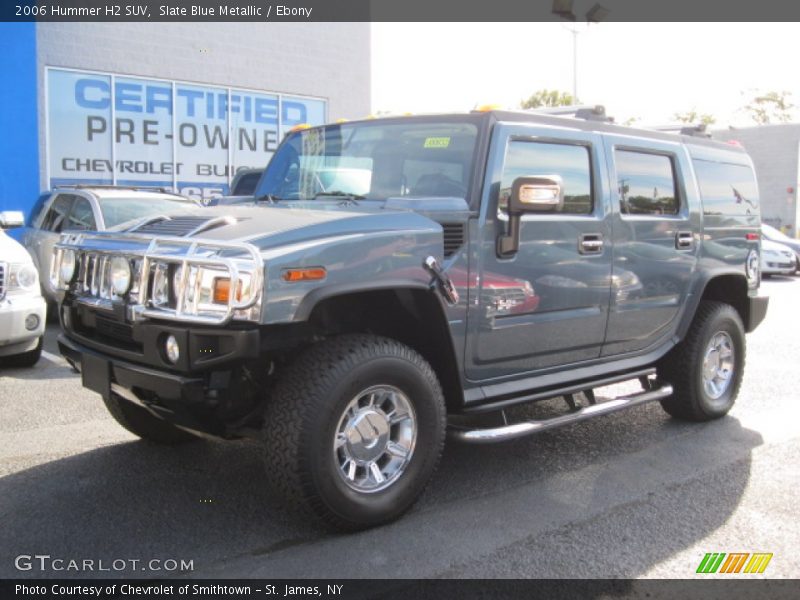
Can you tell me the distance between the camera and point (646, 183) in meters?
5.32

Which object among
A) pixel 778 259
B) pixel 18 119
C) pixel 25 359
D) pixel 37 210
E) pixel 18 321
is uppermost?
pixel 18 119

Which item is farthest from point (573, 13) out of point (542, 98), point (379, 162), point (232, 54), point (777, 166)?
point (542, 98)

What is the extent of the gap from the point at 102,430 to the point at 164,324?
216 centimetres

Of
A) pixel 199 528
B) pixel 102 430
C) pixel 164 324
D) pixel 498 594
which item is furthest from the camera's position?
pixel 102 430

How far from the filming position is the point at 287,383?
141 inches

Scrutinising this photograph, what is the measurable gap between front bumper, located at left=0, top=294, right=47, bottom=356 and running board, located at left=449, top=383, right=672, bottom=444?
4.29 meters

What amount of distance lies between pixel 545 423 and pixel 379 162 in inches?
68.7

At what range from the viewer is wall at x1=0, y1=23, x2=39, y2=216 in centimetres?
1379

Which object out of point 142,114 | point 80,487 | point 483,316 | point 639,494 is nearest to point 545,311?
point 483,316

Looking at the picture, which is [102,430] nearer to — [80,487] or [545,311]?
[80,487]

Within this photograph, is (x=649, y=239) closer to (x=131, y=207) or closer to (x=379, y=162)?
(x=379, y=162)

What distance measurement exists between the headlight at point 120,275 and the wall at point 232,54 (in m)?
11.7

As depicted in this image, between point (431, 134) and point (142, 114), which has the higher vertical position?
point (142, 114)

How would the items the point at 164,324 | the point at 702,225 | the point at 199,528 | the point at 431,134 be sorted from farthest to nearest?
1. the point at 702,225
2. the point at 431,134
3. the point at 199,528
4. the point at 164,324
